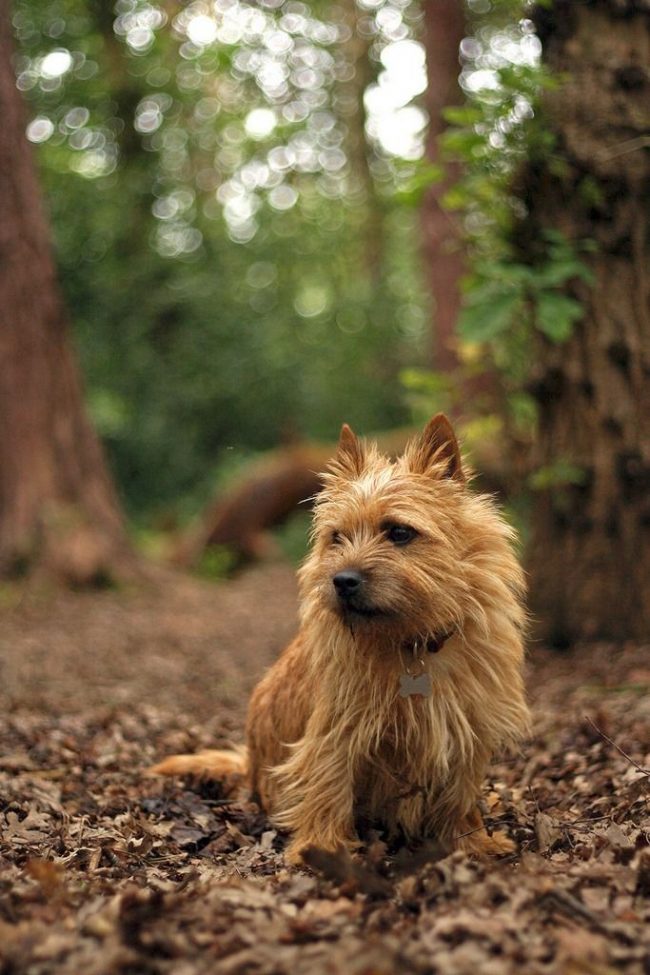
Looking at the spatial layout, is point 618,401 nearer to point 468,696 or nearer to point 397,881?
point 468,696

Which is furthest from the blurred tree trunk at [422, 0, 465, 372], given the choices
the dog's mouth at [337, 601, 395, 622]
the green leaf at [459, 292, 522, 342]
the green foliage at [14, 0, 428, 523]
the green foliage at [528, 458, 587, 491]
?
the dog's mouth at [337, 601, 395, 622]

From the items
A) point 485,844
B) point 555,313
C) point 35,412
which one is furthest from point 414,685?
point 35,412

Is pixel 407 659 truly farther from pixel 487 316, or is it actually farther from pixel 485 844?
pixel 487 316

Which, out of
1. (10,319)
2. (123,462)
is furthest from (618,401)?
(123,462)

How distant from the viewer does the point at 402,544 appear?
4051 millimetres

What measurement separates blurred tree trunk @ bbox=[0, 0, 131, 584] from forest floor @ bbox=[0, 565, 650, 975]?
13.3 feet

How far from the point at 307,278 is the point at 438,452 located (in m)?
28.2

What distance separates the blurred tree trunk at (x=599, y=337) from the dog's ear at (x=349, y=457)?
311cm

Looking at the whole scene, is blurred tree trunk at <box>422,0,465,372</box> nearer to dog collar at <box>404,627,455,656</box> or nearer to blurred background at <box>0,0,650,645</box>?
blurred background at <box>0,0,650,645</box>

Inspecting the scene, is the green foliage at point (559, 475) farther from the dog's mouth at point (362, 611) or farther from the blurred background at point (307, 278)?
the dog's mouth at point (362, 611)

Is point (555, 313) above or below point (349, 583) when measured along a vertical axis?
above

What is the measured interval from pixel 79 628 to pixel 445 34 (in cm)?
1033

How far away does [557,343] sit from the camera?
24.1 ft

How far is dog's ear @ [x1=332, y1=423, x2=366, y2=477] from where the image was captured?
455 cm
